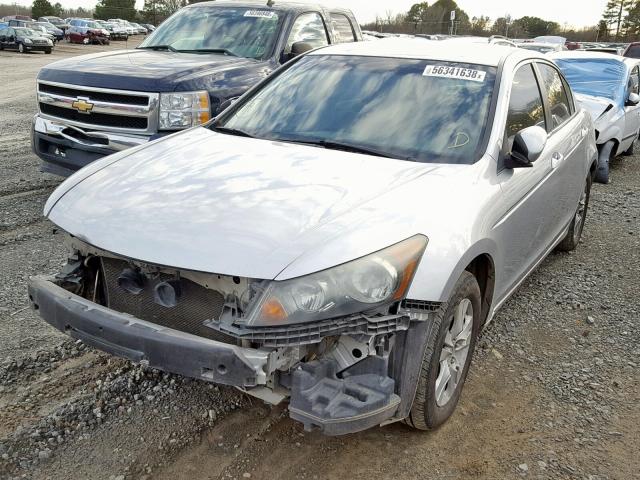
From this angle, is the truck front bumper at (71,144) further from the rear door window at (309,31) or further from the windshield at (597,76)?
the windshield at (597,76)

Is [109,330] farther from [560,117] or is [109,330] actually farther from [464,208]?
[560,117]

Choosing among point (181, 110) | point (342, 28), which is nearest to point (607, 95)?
point (342, 28)

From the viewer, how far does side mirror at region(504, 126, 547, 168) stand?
324 centimetres

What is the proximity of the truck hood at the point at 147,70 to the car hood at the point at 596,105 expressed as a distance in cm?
463

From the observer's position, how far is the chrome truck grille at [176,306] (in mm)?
2623

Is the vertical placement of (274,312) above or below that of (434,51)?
below

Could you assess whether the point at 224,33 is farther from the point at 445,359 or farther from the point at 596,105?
the point at 445,359

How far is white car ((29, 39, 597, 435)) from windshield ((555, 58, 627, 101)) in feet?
20.3

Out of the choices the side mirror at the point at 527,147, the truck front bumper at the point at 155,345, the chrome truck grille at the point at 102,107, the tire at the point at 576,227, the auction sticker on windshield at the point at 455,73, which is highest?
the auction sticker on windshield at the point at 455,73

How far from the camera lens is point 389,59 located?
393cm

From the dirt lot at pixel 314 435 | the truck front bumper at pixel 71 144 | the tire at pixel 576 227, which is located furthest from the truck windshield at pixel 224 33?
the dirt lot at pixel 314 435

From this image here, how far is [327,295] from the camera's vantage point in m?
2.39

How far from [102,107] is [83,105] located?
0.72 feet

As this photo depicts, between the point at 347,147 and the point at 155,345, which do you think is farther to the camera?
the point at 347,147
